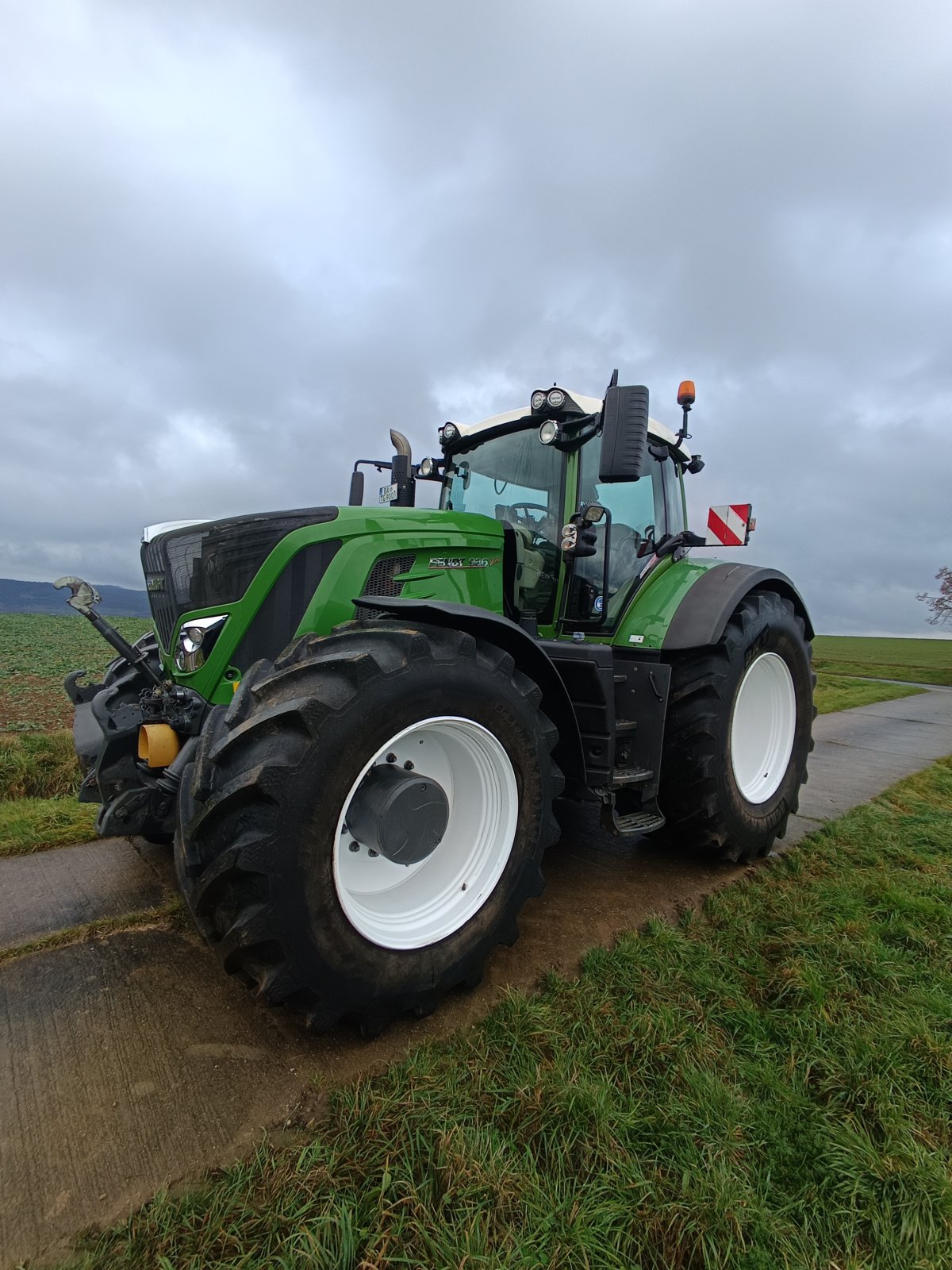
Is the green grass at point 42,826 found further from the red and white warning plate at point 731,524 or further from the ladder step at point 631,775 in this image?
the red and white warning plate at point 731,524

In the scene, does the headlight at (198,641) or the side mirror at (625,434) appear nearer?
the headlight at (198,641)

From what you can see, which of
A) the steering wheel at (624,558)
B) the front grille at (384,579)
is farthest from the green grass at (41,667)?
the steering wheel at (624,558)

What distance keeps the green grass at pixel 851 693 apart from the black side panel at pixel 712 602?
789 cm

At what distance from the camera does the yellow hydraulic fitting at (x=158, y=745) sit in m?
2.24

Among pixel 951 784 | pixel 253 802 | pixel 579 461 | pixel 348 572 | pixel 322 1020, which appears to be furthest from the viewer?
pixel 951 784

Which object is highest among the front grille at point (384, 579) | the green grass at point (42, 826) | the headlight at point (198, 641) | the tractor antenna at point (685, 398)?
the tractor antenna at point (685, 398)

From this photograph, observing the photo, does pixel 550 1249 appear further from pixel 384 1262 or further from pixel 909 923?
pixel 909 923

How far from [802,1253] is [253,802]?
1.59 metres

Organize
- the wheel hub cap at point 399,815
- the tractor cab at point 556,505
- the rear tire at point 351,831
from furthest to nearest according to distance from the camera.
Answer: the tractor cab at point 556,505 < the wheel hub cap at point 399,815 < the rear tire at point 351,831

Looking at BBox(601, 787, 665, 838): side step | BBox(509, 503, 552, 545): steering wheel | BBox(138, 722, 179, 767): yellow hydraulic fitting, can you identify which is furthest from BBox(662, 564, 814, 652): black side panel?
BBox(138, 722, 179, 767): yellow hydraulic fitting

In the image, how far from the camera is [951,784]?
5883 mm

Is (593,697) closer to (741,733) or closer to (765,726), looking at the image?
(741,733)

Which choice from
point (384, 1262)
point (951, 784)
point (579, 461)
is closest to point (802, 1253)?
point (384, 1262)

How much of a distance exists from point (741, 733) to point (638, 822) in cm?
124
